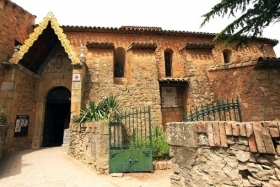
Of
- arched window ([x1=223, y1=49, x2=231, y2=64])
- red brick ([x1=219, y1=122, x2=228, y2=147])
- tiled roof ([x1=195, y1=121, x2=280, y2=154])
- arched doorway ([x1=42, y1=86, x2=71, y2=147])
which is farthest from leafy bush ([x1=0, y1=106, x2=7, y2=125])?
arched window ([x1=223, y1=49, x2=231, y2=64])

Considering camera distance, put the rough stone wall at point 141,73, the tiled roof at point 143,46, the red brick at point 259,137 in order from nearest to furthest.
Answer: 1. the red brick at point 259,137
2. the rough stone wall at point 141,73
3. the tiled roof at point 143,46

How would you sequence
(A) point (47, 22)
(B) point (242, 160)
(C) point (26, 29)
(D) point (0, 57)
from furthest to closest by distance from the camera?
(C) point (26, 29) → (A) point (47, 22) → (D) point (0, 57) → (B) point (242, 160)

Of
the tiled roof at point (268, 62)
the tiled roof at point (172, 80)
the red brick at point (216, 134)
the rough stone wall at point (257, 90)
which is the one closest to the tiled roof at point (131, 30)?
the tiled roof at point (172, 80)

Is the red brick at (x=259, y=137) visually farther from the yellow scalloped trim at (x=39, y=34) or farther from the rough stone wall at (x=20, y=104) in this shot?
the rough stone wall at (x=20, y=104)

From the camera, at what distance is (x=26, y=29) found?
10.1m

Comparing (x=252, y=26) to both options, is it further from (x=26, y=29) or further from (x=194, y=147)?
(x=26, y=29)

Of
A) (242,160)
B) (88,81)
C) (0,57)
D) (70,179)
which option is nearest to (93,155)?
(70,179)

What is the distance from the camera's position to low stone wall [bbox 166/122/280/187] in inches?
83.9

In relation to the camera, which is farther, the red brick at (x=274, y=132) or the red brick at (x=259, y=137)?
the red brick at (x=259, y=137)

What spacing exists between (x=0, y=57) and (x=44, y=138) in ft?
15.5

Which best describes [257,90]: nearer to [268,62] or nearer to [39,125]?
[268,62]

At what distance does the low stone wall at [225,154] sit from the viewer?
213 centimetres

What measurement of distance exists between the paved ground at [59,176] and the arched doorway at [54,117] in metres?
2.94

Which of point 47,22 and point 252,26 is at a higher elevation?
point 47,22
